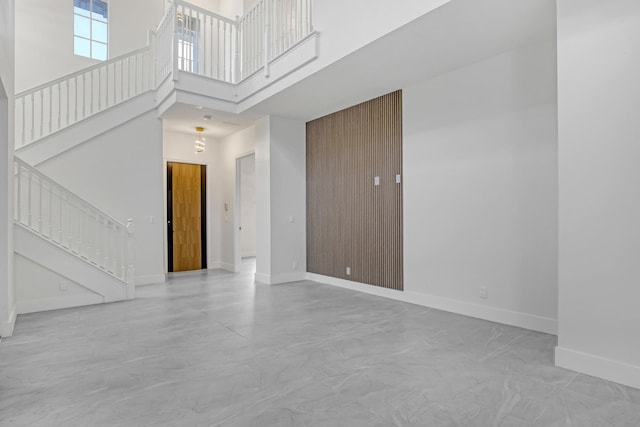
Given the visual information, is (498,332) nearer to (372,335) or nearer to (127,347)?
(372,335)

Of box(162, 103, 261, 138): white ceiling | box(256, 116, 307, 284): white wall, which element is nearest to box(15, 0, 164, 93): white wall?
box(162, 103, 261, 138): white ceiling

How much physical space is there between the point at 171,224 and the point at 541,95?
6.73 m

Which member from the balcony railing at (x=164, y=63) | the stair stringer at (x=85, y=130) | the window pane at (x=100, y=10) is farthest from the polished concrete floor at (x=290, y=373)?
the window pane at (x=100, y=10)

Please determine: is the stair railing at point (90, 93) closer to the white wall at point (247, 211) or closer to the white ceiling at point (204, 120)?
the white ceiling at point (204, 120)

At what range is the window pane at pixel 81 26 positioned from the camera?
21.9 ft

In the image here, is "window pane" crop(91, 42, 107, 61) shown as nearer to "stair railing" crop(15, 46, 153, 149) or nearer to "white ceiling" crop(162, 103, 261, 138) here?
"stair railing" crop(15, 46, 153, 149)

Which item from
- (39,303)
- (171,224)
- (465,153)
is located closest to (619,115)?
(465,153)

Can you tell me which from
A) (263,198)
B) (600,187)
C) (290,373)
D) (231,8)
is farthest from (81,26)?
(600,187)

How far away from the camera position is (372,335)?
3.38 m

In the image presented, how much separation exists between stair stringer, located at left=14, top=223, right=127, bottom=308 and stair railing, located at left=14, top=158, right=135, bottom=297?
74mm

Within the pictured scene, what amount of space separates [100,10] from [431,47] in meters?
6.87

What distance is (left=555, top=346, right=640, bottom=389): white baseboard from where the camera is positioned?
2320mm

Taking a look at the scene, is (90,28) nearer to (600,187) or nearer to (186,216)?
(186,216)

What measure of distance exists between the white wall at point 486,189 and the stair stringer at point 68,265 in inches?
156
